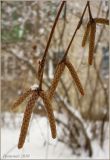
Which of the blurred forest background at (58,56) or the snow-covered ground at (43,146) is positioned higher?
the blurred forest background at (58,56)

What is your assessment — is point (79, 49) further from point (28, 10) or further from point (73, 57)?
point (28, 10)

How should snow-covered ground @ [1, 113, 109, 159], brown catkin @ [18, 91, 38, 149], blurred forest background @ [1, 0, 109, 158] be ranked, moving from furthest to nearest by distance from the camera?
blurred forest background @ [1, 0, 109, 158] → snow-covered ground @ [1, 113, 109, 159] → brown catkin @ [18, 91, 38, 149]

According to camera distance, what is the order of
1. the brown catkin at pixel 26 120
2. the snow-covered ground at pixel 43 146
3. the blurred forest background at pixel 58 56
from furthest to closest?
the blurred forest background at pixel 58 56, the snow-covered ground at pixel 43 146, the brown catkin at pixel 26 120

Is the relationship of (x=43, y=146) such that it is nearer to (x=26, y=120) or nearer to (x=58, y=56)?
(x=58, y=56)

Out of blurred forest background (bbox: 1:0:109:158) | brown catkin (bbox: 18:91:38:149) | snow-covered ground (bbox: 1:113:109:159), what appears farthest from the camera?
blurred forest background (bbox: 1:0:109:158)

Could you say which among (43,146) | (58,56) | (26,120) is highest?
(58,56)

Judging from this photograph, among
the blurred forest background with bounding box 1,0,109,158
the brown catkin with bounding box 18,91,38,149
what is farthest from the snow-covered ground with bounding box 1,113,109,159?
the brown catkin with bounding box 18,91,38,149

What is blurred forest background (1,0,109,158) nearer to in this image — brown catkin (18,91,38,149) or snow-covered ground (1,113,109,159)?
snow-covered ground (1,113,109,159)

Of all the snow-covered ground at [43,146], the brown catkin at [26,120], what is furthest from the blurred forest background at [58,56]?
the brown catkin at [26,120]

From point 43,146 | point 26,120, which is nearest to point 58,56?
point 43,146

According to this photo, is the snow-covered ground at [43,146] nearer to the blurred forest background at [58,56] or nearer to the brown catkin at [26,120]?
the blurred forest background at [58,56]

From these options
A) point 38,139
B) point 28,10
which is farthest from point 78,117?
point 28,10
